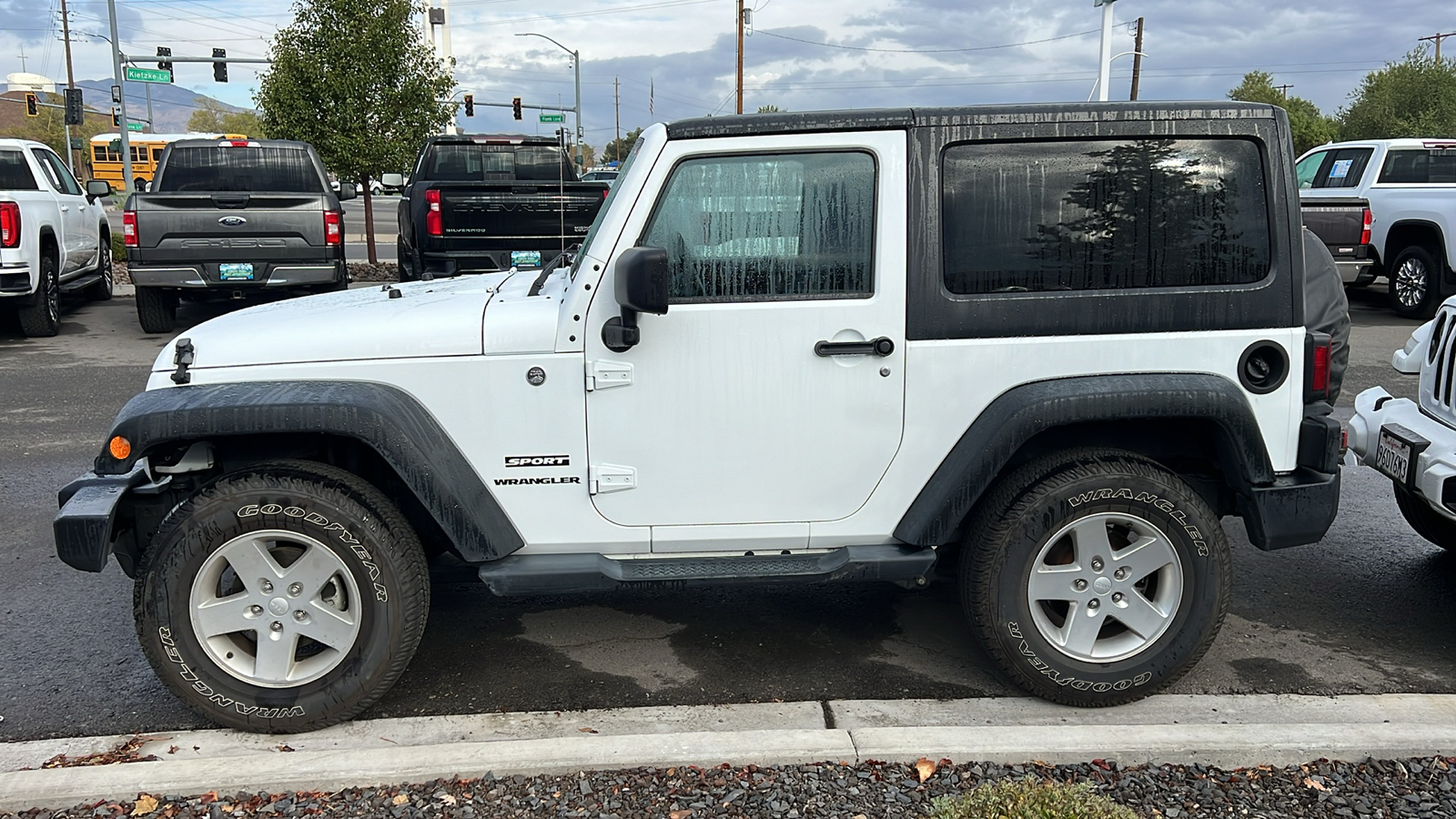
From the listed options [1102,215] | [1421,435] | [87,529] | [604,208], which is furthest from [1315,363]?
[87,529]

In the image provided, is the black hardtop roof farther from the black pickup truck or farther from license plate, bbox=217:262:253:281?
license plate, bbox=217:262:253:281

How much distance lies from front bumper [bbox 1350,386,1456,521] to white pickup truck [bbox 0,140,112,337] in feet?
37.6

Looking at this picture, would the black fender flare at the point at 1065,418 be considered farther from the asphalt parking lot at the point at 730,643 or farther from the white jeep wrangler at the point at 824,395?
the asphalt parking lot at the point at 730,643

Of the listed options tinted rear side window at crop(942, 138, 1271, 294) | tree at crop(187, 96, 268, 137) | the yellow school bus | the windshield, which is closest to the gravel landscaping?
tinted rear side window at crop(942, 138, 1271, 294)

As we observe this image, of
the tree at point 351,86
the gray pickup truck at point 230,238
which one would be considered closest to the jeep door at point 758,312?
the gray pickup truck at point 230,238

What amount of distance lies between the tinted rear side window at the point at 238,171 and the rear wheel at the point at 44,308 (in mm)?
1466

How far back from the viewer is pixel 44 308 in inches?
472

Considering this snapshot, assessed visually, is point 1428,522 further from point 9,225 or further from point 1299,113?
point 1299,113

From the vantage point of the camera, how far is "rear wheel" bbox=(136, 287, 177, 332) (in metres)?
12.2

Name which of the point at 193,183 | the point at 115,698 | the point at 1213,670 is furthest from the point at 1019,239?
the point at 193,183

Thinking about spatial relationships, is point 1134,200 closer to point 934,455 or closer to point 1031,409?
point 1031,409

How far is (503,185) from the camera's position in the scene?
11859 mm

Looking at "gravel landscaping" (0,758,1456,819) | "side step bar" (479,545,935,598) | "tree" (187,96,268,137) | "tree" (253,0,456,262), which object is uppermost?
"tree" (187,96,268,137)

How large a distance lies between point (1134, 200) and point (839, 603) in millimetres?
1984
